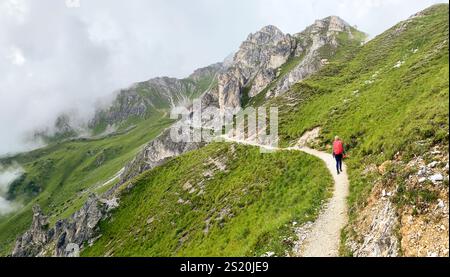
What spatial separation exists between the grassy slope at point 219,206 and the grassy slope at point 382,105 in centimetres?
474

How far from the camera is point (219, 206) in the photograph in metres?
48.2

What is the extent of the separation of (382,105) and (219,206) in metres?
24.0

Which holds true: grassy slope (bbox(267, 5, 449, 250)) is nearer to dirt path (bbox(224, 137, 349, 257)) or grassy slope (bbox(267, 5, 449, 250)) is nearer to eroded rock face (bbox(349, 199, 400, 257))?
dirt path (bbox(224, 137, 349, 257))

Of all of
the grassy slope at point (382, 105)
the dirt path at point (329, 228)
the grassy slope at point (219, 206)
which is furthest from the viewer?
the grassy slope at point (219, 206)

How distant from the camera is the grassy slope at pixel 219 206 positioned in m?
29.1

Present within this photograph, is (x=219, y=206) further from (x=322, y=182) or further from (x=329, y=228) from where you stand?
(x=329, y=228)

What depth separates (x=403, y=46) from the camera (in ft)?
216

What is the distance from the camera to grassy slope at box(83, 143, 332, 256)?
1147 inches

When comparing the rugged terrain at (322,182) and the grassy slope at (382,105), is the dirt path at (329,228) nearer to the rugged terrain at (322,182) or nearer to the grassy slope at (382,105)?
the rugged terrain at (322,182)

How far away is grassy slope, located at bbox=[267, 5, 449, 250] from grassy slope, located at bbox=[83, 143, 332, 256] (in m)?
4.74

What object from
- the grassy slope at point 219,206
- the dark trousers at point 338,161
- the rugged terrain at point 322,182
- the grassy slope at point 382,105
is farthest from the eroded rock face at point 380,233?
the dark trousers at point 338,161

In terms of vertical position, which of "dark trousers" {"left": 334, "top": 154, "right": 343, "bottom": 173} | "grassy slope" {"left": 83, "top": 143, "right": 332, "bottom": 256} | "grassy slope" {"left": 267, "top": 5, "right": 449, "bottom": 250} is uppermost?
"grassy slope" {"left": 267, "top": 5, "right": 449, "bottom": 250}

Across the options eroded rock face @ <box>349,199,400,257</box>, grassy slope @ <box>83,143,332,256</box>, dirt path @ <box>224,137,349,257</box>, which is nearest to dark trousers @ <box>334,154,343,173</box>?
grassy slope @ <box>83,143,332,256</box>
